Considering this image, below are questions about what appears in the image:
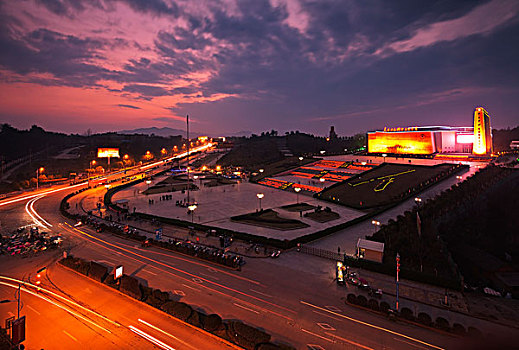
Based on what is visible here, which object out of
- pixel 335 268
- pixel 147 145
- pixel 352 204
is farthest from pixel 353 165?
pixel 147 145

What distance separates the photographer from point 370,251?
21484mm

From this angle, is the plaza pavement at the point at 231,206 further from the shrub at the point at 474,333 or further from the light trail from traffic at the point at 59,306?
the light trail from traffic at the point at 59,306

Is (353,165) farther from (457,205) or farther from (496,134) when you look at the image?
(496,134)

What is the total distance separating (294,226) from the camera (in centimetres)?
3172

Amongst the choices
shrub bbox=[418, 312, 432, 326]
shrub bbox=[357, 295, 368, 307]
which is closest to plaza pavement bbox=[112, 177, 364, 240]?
shrub bbox=[357, 295, 368, 307]

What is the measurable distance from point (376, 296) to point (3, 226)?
4664cm

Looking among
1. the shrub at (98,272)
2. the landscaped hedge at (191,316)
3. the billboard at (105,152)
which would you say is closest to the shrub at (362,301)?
the landscaped hedge at (191,316)

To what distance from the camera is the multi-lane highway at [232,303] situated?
13.2 m

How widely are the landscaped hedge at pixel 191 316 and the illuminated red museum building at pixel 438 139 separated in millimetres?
74842

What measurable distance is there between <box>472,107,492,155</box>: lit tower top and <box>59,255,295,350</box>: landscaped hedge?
7416 centimetres

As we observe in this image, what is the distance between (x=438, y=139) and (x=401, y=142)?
965cm

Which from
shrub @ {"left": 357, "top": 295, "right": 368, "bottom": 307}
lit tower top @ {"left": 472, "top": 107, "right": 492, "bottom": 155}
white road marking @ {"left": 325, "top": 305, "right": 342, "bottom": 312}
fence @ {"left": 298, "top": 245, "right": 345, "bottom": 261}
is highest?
lit tower top @ {"left": 472, "top": 107, "right": 492, "bottom": 155}

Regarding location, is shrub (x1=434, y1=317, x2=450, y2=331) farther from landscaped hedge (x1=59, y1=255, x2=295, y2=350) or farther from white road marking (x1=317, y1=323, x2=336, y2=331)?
landscaped hedge (x1=59, y1=255, x2=295, y2=350)

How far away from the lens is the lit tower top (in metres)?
60.0
